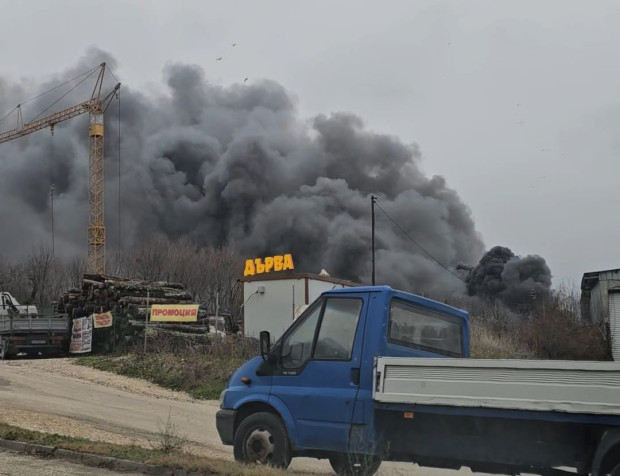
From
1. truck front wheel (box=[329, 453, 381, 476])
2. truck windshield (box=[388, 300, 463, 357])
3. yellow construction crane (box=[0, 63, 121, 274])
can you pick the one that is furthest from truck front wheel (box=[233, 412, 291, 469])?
yellow construction crane (box=[0, 63, 121, 274])

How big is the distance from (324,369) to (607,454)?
9.77 ft

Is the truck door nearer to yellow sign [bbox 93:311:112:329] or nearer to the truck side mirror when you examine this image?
the truck side mirror

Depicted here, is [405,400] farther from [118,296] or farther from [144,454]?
[118,296]

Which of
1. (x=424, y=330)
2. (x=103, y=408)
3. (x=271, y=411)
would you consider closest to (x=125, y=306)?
(x=103, y=408)

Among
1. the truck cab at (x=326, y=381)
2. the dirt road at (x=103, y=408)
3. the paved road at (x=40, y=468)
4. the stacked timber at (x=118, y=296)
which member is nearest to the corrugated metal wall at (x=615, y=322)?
the stacked timber at (x=118, y=296)

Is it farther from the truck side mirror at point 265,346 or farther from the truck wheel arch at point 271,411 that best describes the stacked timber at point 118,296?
the truck side mirror at point 265,346

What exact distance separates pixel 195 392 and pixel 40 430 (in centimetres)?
821

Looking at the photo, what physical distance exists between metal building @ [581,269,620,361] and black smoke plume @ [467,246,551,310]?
16815mm

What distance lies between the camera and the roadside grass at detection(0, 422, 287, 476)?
23.0ft

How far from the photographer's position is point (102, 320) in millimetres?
25781

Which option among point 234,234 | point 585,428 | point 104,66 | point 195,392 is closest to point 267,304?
point 195,392

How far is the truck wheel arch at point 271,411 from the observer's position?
297 inches

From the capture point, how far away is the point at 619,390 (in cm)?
577

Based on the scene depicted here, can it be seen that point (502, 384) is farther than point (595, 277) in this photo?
No
